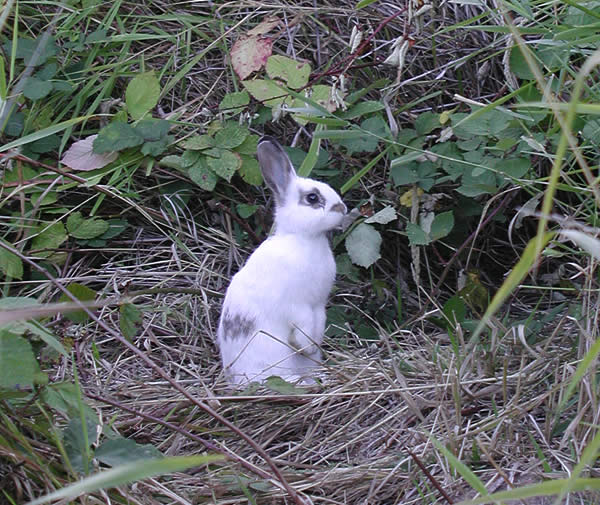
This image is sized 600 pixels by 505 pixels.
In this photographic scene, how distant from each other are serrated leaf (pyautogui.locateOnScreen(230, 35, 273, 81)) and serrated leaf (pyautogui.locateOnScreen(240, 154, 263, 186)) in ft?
1.36

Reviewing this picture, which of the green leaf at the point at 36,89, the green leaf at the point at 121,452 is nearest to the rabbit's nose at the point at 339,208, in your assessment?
the green leaf at the point at 36,89

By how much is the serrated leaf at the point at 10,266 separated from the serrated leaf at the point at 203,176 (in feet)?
2.89

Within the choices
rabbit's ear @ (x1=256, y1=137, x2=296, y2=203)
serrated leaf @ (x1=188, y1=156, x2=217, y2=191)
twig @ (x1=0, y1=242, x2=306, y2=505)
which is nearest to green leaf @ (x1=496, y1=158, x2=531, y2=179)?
rabbit's ear @ (x1=256, y1=137, x2=296, y2=203)

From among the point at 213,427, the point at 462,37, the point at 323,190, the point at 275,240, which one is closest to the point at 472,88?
the point at 462,37

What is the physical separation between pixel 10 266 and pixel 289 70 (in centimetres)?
158

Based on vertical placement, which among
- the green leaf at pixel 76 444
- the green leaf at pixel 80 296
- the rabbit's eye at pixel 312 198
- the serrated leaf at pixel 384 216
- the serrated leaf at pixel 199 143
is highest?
the green leaf at pixel 76 444

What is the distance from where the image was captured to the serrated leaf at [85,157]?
160 inches

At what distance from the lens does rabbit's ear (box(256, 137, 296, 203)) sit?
12.2ft

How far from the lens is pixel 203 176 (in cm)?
404

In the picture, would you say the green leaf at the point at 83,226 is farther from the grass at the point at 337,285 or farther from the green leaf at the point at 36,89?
the green leaf at the point at 36,89

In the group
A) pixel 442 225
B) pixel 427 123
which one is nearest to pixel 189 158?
pixel 427 123

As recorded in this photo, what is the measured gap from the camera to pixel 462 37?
166 inches

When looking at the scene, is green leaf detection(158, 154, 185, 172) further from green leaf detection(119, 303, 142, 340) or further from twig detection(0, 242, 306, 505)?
twig detection(0, 242, 306, 505)

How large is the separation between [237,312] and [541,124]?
1.46 metres
